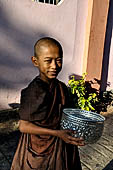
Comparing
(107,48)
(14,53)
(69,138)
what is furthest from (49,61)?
(107,48)

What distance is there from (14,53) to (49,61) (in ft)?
8.08

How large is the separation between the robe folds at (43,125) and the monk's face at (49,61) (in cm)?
10

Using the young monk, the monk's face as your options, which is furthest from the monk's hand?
the monk's face

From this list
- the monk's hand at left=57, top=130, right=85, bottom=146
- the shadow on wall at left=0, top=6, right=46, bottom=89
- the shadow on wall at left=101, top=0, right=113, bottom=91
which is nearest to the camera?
the monk's hand at left=57, top=130, right=85, bottom=146

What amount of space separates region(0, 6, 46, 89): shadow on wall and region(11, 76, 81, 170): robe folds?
2.24 metres

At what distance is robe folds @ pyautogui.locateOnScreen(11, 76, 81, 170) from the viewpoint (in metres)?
1.22

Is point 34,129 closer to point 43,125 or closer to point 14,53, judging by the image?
point 43,125

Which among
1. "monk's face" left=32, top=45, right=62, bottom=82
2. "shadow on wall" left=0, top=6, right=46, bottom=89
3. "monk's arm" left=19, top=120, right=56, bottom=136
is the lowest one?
"monk's arm" left=19, top=120, right=56, bottom=136

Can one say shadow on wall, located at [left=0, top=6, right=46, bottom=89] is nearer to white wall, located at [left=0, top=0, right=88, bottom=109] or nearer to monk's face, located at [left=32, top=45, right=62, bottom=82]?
white wall, located at [left=0, top=0, right=88, bottom=109]

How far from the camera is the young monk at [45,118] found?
1.18 meters

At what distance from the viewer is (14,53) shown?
3492mm

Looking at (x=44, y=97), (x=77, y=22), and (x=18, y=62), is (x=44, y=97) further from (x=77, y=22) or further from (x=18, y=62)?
(x=77, y=22)

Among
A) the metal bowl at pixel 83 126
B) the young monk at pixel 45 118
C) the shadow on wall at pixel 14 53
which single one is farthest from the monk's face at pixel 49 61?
the shadow on wall at pixel 14 53

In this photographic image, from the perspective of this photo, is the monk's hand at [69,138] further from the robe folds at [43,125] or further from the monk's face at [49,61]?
the monk's face at [49,61]
